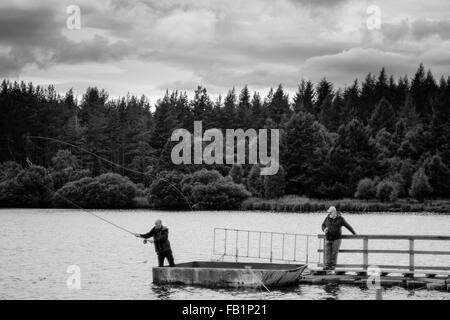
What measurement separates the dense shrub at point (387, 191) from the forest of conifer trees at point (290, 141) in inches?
5.6

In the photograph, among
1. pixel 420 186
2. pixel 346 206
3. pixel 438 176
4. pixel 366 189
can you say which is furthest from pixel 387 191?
pixel 438 176

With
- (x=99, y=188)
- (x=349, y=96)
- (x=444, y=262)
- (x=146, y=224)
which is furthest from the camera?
(x=349, y=96)

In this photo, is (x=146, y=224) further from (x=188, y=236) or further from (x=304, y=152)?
(x=304, y=152)

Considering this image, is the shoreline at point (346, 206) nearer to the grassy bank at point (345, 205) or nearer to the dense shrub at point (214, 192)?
the grassy bank at point (345, 205)

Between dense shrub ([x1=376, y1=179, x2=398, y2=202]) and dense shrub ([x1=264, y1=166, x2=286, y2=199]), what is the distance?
1377 centimetres

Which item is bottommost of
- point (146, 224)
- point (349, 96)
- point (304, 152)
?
point (146, 224)

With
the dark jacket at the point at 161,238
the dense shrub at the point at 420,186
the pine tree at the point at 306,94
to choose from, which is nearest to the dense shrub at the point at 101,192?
the dense shrub at the point at 420,186

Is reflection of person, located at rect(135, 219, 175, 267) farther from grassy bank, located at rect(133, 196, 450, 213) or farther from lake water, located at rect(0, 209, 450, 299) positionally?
grassy bank, located at rect(133, 196, 450, 213)

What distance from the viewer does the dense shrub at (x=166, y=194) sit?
105m

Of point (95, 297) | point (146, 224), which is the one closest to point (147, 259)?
point (95, 297)

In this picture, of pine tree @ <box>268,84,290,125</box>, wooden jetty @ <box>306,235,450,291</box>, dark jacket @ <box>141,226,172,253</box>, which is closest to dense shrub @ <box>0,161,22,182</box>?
pine tree @ <box>268,84,290,125</box>

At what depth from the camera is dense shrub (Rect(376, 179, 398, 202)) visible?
100500mm

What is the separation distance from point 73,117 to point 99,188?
55460 mm

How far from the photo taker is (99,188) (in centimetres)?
10981
